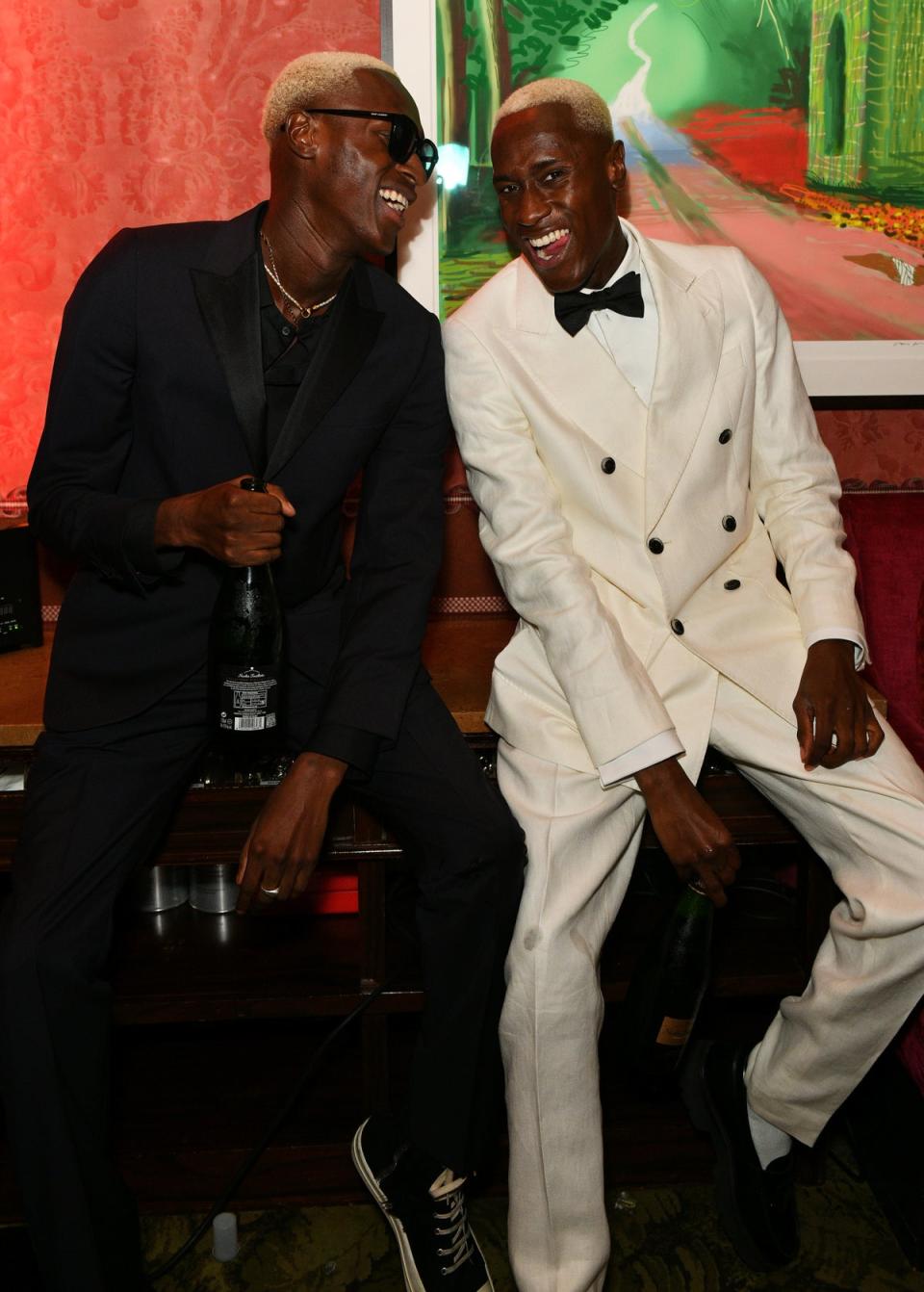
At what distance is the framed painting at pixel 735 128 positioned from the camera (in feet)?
9.06

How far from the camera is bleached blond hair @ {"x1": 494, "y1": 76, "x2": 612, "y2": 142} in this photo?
236 centimetres

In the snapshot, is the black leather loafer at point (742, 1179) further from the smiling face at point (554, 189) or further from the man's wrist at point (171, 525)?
A: the smiling face at point (554, 189)

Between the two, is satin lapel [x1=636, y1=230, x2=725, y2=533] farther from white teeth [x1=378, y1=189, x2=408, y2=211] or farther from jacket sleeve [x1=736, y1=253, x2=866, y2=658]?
white teeth [x1=378, y1=189, x2=408, y2=211]

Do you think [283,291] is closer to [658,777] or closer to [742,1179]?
[658,777]

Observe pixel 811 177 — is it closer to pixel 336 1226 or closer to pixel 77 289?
pixel 77 289

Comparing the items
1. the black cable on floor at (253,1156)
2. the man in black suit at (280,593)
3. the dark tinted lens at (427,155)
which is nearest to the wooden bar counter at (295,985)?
the black cable on floor at (253,1156)

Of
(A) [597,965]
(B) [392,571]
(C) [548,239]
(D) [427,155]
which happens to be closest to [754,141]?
(C) [548,239]

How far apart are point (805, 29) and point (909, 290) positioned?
2.12 ft

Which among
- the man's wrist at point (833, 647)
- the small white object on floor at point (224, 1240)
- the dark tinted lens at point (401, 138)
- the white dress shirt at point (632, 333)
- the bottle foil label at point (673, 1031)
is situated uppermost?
the dark tinted lens at point (401, 138)

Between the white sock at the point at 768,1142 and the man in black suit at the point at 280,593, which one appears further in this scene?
the white sock at the point at 768,1142

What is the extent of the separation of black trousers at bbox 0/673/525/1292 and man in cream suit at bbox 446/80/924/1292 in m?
0.09

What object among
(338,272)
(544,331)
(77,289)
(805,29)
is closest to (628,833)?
(544,331)

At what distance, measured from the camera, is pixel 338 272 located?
2.36 meters

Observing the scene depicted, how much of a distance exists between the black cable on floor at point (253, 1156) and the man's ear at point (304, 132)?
5.17 feet
